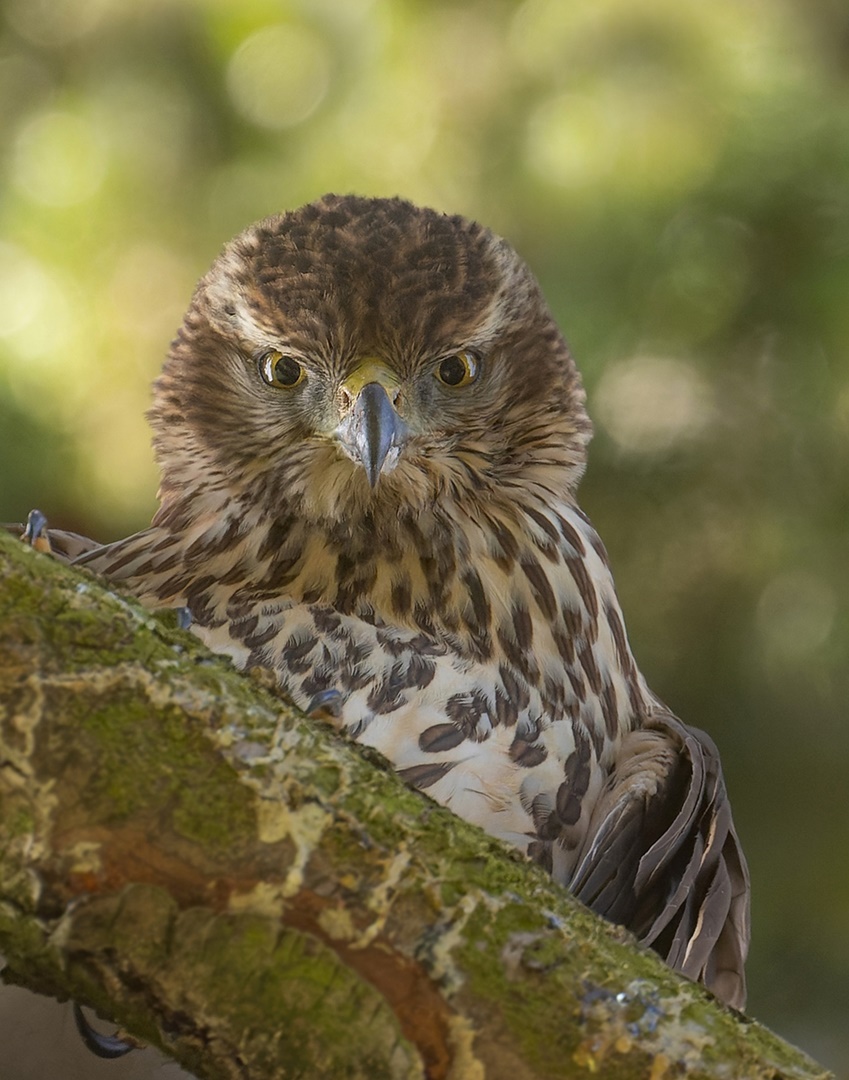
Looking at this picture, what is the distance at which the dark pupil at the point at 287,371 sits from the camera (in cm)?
208

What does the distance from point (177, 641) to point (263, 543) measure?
0.99 metres

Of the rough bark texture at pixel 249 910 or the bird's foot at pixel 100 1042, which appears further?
the bird's foot at pixel 100 1042

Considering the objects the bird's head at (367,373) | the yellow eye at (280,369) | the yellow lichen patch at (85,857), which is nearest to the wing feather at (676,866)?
the bird's head at (367,373)

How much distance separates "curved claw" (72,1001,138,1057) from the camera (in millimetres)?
1845

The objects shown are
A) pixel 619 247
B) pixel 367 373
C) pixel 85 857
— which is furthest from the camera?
pixel 619 247

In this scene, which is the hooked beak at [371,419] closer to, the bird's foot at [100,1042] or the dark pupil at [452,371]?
the dark pupil at [452,371]

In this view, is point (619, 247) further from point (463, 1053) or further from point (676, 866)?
point (463, 1053)

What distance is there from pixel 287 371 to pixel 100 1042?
3.14 feet

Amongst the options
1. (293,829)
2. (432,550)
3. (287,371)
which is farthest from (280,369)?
(293,829)

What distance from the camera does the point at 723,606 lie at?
2.47 metres

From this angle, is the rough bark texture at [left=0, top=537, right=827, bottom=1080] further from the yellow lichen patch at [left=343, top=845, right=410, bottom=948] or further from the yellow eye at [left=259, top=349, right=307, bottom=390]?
the yellow eye at [left=259, top=349, right=307, bottom=390]

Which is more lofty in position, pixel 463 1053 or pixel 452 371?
pixel 452 371

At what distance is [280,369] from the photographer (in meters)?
2.10

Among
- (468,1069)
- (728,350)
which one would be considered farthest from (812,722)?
(468,1069)
